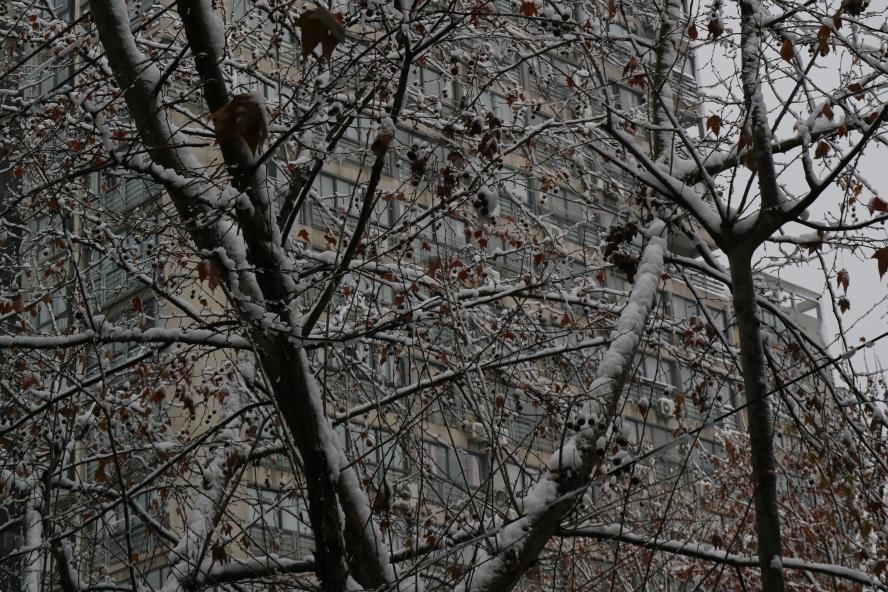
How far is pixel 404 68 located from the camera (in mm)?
5359

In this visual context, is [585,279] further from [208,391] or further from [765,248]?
[208,391]

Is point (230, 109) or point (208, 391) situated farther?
point (208, 391)

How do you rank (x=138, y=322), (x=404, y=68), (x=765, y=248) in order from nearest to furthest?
(x=404, y=68) < (x=765, y=248) < (x=138, y=322)

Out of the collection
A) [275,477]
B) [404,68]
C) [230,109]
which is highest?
[275,477]

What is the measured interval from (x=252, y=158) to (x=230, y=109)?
1.23m

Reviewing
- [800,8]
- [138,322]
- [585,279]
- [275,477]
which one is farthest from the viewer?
[275,477]

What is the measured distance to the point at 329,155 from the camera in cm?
596

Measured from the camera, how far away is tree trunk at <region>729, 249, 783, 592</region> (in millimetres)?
4977

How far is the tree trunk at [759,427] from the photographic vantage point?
16.3ft

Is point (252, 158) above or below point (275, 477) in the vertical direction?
below

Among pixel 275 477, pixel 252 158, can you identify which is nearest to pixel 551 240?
pixel 252 158

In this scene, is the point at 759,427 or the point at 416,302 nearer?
the point at 759,427

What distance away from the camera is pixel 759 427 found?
5.38 metres

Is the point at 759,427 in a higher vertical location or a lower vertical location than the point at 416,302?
lower
